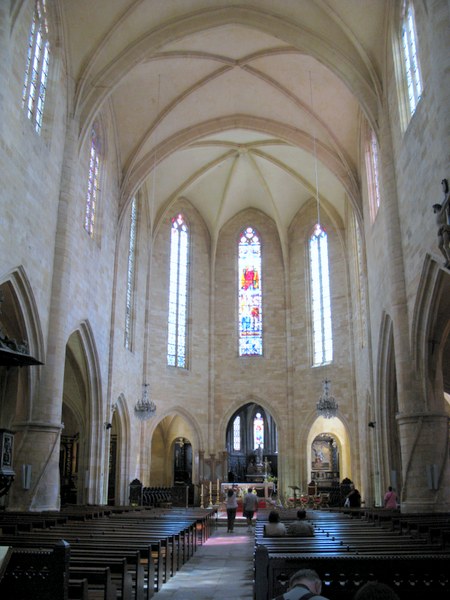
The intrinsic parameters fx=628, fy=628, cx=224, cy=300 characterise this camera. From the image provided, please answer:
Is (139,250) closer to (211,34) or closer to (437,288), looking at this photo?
(211,34)

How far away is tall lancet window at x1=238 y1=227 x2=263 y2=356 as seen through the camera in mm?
30375

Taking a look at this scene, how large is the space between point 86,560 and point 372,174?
17.1 m

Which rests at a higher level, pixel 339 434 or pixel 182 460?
pixel 339 434

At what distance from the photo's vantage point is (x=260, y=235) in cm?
3175

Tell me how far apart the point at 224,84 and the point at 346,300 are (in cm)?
1085

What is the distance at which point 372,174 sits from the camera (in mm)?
20500

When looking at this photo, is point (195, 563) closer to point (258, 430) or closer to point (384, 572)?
point (384, 572)

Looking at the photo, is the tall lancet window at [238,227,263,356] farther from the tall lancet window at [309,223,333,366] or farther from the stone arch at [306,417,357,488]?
the stone arch at [306,417,357,488]

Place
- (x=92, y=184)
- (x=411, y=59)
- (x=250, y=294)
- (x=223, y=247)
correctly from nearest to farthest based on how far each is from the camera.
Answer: (x=411, y=59), (x=92, y=184), (x=250, y=294), (x=223, y=247)

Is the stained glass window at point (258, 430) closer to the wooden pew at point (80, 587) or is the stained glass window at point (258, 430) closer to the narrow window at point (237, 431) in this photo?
the narrow window at point (237, 431)

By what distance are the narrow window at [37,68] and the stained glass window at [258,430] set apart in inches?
953

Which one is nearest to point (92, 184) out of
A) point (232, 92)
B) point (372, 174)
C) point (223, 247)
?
point (232, 92)

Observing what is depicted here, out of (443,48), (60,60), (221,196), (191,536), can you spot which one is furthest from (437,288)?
(221,196)

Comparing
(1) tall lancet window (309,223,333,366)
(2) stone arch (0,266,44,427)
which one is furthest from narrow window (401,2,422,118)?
(1) tall lancet window (309,223,333,366)
